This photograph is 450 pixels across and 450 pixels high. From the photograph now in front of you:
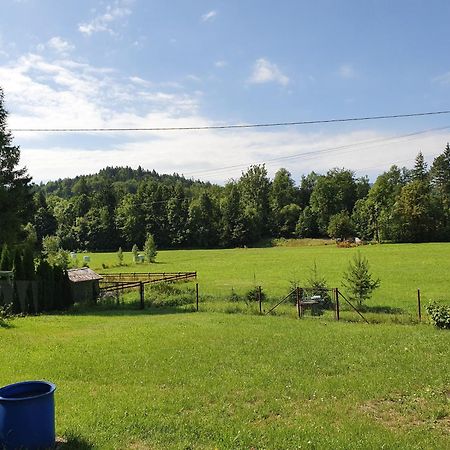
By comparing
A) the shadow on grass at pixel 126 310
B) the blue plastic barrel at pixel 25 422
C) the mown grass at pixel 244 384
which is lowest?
the shadow on grass at pixel 126 310

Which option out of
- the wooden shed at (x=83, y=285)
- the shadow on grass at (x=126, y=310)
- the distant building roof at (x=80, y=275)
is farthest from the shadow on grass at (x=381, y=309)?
the distant building roof at (x=80, y=275)

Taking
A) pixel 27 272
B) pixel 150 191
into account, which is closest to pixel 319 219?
pixel 150 191

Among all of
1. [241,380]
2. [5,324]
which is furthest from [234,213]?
[241,380]

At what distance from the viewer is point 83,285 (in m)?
30.7

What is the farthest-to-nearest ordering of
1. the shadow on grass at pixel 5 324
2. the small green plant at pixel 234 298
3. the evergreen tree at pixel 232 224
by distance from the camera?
the evergreen tree at pixel 232 224, the small green plant at pixel 234 298, the shadow on grass at pixel 5 324

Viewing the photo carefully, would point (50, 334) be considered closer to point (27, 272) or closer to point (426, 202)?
point (27, 272)

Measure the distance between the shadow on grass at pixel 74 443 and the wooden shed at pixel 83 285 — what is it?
2410 cm

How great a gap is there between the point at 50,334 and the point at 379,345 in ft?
37.8

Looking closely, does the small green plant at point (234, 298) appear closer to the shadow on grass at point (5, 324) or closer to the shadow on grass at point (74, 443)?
the shadow on grass at point (5, 324)

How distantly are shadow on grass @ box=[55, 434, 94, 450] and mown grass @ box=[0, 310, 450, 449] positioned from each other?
0.03 metres

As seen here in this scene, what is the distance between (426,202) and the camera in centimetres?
9194

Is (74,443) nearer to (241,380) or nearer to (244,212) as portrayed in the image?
(241,380)

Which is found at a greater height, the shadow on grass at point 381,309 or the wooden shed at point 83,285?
the wooden shed at point 83,285

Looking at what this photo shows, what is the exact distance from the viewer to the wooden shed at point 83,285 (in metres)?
30.0
